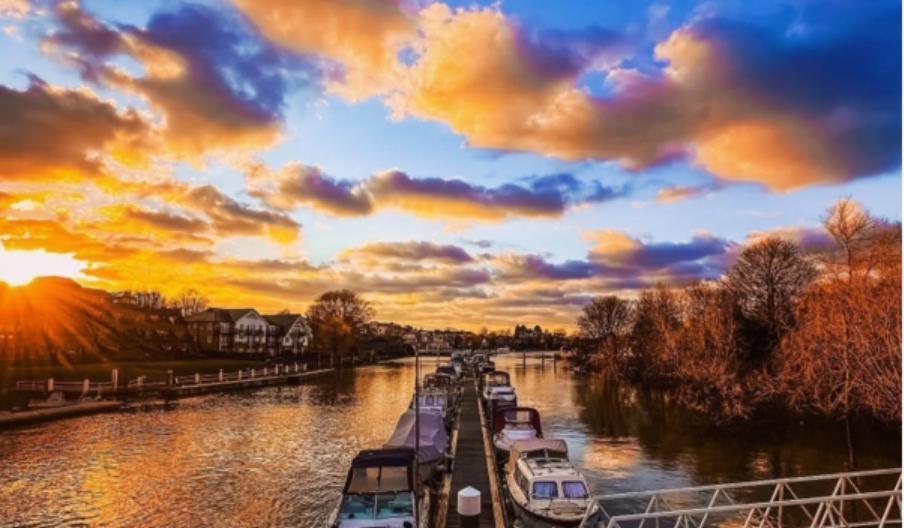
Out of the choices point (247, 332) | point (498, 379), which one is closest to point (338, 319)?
point (247, 332)

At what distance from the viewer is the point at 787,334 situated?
48000 mm

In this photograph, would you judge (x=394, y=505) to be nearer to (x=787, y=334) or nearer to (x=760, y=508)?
(x=760, y=508)

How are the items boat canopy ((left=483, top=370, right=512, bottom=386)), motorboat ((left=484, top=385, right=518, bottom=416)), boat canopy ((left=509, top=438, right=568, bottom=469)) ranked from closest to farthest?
1. boat canopy ((left=509, top=438, right=568, bottom=469))
2. motorboat ((left=484, top=385, right=518, bottom=416))
3. boat canopy ((left=483, top=370, right=512, bottom=386))

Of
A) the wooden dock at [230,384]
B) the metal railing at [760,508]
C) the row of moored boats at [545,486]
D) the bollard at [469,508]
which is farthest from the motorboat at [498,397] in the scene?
the bollard at [469,508]

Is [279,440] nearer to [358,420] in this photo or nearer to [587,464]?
[358,420]

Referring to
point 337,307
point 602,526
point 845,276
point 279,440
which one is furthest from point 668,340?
point 337,307

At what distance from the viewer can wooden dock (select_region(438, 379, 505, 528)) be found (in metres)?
24.7

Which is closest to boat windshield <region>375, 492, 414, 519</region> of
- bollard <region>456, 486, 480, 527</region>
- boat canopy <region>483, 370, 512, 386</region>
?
bollard <region>456, 486, 480, 527</region>

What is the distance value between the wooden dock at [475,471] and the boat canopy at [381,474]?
2.53 meters

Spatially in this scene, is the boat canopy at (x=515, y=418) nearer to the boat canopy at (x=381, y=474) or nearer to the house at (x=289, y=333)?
the boat canopy at (x=381, y=474)

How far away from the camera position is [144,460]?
41125mm

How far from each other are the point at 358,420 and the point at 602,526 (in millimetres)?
41084

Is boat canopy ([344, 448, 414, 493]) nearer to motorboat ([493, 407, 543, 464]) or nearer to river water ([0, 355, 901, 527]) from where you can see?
A: river water ([0, 355, 901, 527])

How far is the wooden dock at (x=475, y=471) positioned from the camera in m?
24.7
